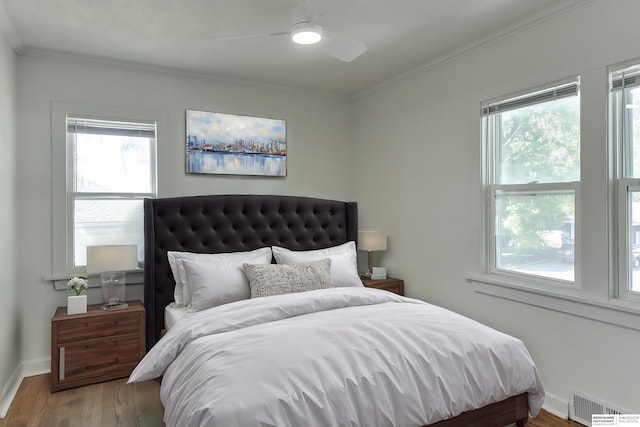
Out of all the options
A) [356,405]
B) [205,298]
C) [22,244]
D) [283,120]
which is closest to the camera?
[356,405]

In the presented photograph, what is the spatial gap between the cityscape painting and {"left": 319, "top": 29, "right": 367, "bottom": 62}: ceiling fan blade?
5.27 feet

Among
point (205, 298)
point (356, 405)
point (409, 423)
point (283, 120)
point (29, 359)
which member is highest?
point (283, 120)

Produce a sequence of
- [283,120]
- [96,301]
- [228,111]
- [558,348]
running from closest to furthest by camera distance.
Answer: [558,348]
[96,301]
[228,111]
[283,120]

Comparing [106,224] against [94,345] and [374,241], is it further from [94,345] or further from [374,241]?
[374,241]

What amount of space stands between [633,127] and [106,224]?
385 cm

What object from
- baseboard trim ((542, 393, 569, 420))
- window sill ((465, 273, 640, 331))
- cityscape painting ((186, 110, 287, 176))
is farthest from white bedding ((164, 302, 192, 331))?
baseboard trim ((542, 393, 569, 420))

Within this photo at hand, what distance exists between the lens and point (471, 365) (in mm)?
2123

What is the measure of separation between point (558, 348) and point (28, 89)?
430 centimetres

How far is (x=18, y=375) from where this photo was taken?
10.4ft

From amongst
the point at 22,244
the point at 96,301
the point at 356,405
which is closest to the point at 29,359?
the point at 96,301

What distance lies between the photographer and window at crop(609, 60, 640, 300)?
2371mm

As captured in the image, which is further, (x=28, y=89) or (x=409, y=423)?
(x=28, y=89)

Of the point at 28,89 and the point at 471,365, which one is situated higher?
the point at 28,89

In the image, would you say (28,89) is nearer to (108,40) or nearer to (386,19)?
(108,40)
